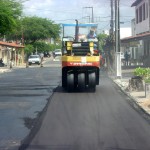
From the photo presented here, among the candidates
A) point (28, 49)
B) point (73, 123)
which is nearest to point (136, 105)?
point (73, 123)

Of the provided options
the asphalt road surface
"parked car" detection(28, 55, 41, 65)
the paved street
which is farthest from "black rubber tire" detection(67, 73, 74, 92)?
"parked car" detection(28, 55, 41, 65)

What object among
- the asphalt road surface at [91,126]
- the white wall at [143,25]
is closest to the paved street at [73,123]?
the asphalt road surface at [91,126]

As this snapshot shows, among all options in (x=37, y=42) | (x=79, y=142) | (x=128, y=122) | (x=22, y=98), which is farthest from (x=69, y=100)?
(x=37, y=42)

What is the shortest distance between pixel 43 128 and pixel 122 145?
10.2 feet

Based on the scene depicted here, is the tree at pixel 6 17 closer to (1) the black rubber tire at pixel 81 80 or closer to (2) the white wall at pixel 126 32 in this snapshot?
(1) the black rubber tire at pixel 81 80

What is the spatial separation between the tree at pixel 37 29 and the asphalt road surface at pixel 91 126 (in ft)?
248

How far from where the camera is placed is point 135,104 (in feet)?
63.2

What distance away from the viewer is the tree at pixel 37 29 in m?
95.7

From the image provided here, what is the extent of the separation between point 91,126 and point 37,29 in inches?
3308

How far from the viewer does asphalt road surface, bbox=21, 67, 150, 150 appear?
10.8m

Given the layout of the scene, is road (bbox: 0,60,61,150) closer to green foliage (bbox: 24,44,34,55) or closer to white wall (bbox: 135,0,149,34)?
white wall (bbox: 135,0,149,34)

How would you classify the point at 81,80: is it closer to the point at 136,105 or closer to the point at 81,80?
the point at 81,80

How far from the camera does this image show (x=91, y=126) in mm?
13422

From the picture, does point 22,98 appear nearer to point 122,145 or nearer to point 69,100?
point 69,100
